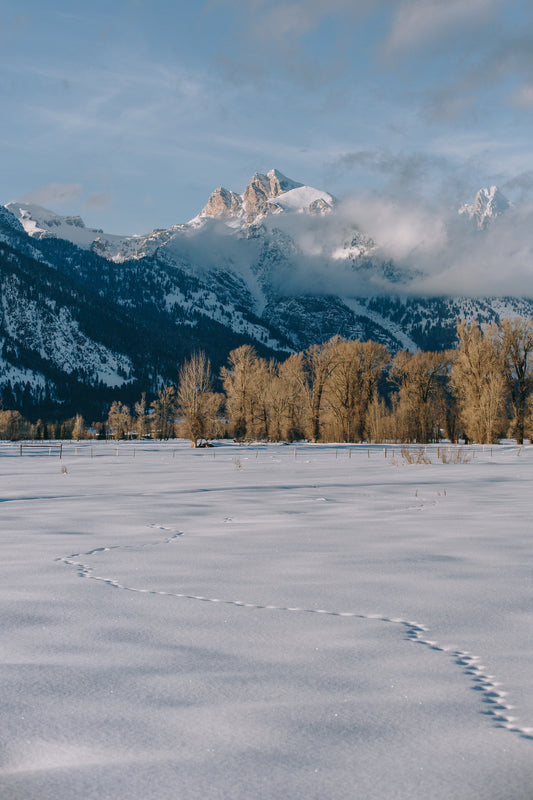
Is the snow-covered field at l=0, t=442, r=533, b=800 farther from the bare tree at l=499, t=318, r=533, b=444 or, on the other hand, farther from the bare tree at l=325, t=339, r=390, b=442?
the bare tree at l=325, t=339, r=390, b=442

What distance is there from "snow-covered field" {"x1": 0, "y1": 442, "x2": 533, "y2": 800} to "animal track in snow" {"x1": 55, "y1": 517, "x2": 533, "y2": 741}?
0.02 m

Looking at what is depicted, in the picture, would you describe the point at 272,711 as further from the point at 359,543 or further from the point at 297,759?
the point at 359,543

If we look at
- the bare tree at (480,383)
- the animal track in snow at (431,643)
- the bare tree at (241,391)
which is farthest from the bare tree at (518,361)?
the animal track in snow at (431,643)

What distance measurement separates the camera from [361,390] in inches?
2625

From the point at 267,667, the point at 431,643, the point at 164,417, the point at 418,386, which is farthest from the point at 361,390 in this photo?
the point at 267,667

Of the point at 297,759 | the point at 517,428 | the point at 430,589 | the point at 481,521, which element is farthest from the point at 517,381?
the point at 297,759

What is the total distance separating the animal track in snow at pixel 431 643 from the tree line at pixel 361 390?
178 feet

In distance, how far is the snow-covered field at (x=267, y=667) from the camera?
111 inches

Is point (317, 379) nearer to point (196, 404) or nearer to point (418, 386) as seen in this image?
point (418, 386)

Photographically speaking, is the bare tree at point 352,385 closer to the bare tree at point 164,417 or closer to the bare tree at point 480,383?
the bare tree at point 480,383

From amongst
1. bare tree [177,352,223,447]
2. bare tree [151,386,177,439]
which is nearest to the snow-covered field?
bare tree [177,352,223,447]

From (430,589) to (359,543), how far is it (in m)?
2.90

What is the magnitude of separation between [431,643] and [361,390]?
62715 mm

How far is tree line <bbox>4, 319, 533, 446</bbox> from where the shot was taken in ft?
192
